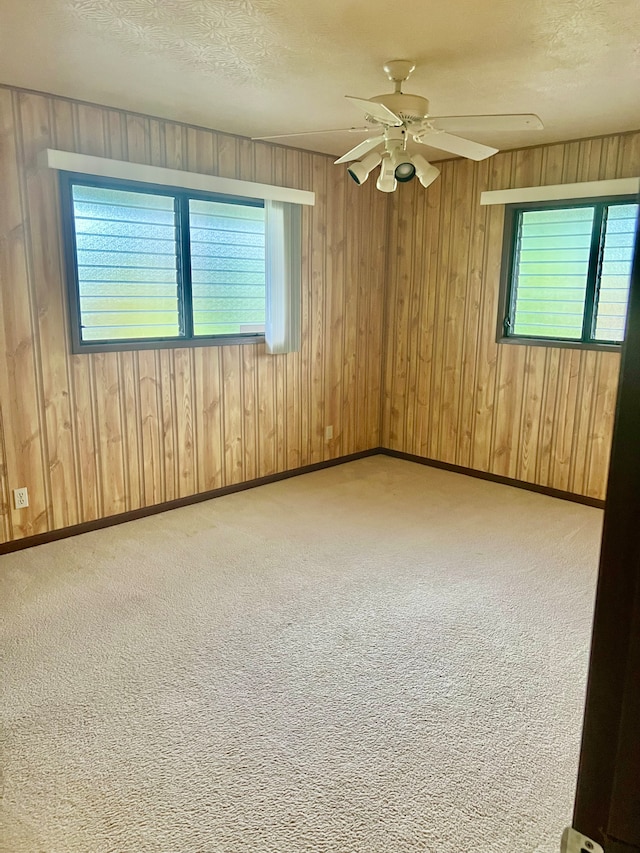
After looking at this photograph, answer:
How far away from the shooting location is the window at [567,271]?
398 centimetres

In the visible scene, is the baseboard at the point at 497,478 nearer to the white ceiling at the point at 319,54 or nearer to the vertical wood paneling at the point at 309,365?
the vertical wood paneling at the point at 309,365

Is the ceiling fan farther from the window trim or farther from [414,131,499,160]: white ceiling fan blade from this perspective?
the window trim

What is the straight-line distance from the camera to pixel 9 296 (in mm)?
3193

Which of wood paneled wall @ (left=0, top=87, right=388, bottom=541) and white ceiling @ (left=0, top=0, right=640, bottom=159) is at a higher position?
white ceiling @ (left=0, top=0, right=640, bottom=159)

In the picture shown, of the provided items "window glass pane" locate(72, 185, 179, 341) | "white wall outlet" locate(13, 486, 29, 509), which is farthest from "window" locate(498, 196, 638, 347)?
"white wall outlet" locate(13, 486, 29, 509)

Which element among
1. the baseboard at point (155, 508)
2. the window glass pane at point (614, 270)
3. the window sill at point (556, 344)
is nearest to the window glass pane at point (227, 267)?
the baseboard at point (155, 508)

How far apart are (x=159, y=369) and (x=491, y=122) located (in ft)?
7.98

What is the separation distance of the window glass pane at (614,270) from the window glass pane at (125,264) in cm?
288

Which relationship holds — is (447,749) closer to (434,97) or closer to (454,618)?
(454,618)

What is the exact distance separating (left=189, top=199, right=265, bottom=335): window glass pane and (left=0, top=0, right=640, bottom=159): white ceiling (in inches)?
26.9

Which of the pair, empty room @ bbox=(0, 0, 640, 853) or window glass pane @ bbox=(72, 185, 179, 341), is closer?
empty room @ bbox=(0, 0, 640, 853)

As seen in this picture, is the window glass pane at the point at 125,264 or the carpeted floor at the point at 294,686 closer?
the carpeted floor at the point at 294,686

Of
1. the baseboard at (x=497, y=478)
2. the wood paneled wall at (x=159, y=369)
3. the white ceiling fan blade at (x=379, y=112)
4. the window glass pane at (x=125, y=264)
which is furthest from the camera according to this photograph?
the baseboard at (x=497, y=478)

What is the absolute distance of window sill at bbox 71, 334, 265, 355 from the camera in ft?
11.6
